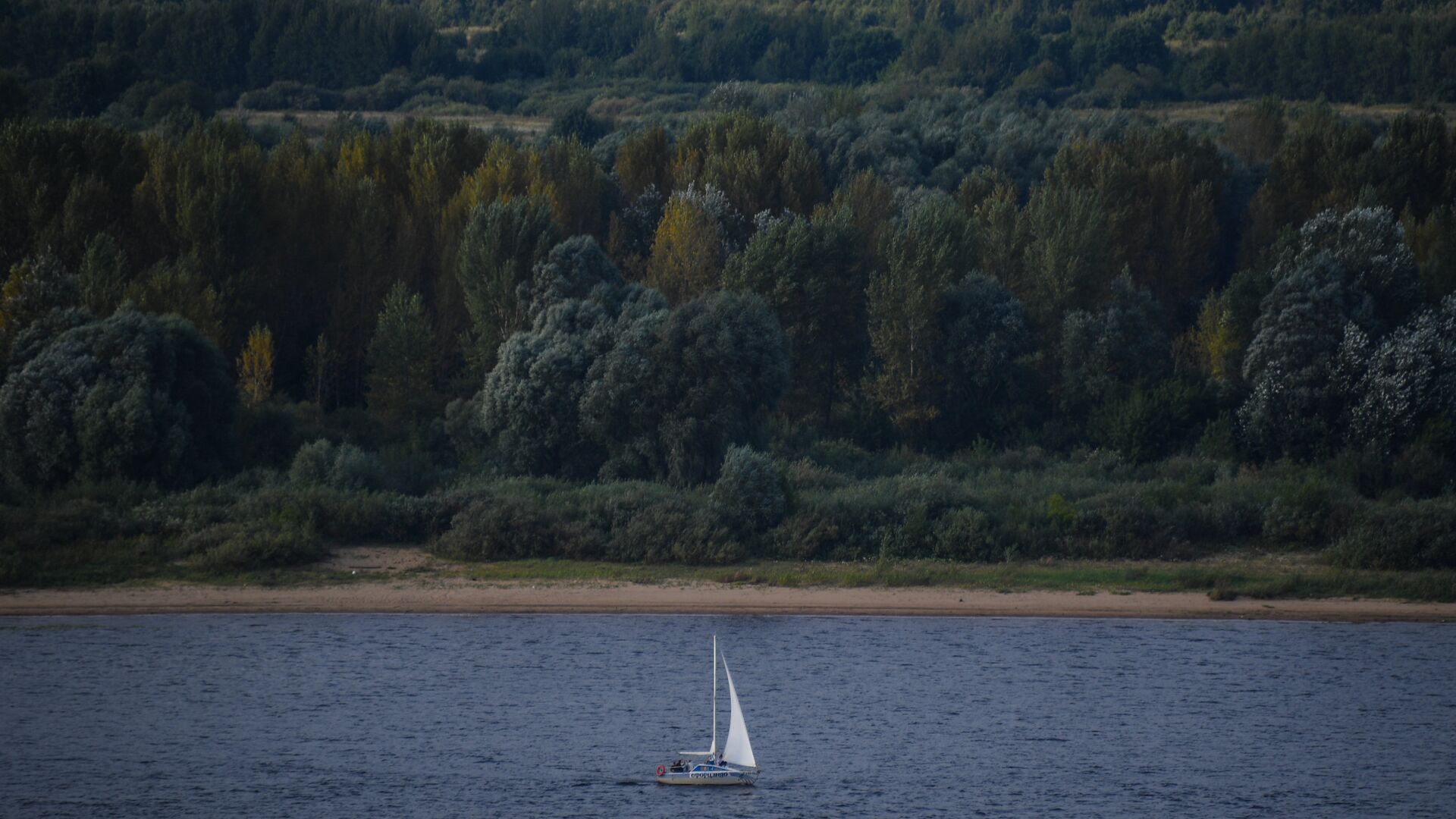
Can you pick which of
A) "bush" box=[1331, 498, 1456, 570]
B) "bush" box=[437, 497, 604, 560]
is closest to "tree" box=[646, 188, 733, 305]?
"bush" box=[437, 497, 604, 560]

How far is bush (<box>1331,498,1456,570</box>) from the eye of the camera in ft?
125

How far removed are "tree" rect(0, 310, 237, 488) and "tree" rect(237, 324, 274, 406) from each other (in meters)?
5.33

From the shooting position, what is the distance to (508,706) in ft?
98.1

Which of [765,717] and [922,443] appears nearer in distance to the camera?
[765,717]

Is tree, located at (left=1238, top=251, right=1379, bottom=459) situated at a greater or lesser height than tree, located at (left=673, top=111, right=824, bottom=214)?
lesser

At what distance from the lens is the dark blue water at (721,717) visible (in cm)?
2580

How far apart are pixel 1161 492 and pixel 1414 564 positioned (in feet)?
20.8

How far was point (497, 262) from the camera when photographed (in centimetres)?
5141

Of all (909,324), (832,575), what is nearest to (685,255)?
(909,324)

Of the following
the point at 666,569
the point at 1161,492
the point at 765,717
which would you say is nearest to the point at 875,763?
the point at 765,717

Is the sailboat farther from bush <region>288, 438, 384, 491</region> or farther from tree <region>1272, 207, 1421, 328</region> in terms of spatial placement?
tree <region>1272, 207, 1421, 328</region>

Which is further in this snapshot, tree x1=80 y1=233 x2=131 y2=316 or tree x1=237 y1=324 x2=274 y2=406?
tree x1=237 y1=324 x2=274 y2=406

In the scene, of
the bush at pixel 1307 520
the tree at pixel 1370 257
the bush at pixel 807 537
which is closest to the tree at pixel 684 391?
the bush at pixel 807 537

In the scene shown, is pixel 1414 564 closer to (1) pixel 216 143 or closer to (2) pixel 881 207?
(2) pixel 881 207
